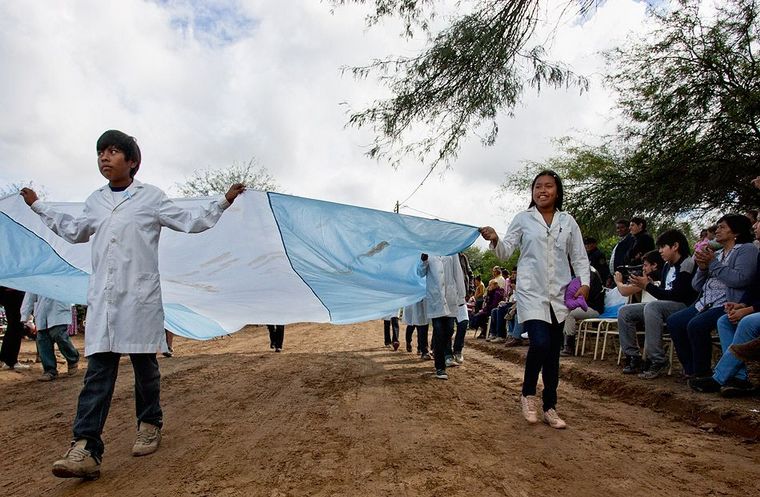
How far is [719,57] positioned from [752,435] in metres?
8.88

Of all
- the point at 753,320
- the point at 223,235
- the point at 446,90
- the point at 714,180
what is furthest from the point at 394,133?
the point at 714,180

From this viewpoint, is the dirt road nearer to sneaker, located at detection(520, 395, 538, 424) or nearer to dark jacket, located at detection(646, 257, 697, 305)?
sneaker, located at detection(520, 395, 538, 424)

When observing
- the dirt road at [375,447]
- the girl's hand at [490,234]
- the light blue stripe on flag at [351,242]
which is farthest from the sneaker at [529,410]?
the light blue stripe on flag at [351,242]

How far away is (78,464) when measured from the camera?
302 cm

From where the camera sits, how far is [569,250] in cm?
454

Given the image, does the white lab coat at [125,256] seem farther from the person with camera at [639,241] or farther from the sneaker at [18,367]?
the person with camera at [639,241]

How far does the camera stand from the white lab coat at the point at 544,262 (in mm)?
4371

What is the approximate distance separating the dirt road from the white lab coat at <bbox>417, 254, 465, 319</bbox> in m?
1.25

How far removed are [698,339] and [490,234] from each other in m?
2.54

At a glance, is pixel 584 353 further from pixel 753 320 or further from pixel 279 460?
pixel 279 460

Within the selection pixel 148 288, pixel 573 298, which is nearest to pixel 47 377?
pixel 148 288

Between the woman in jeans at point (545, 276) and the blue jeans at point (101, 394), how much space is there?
8.99ft

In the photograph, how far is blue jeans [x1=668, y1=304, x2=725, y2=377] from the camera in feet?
17.2

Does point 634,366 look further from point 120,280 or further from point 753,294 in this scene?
point 120,280
